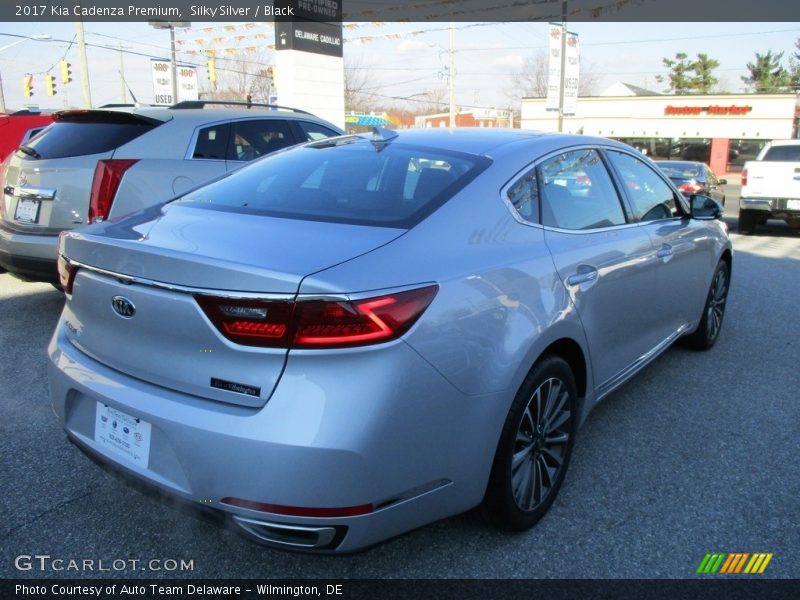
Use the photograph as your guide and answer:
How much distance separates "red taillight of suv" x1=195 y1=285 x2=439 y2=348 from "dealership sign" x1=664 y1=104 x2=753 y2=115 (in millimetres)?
48502

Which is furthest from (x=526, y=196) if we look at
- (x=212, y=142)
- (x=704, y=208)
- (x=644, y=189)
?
(x=212, y=142)

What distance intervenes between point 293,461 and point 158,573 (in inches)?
38.5

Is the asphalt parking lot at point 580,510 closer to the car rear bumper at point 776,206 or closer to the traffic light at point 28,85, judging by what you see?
the car rear bumper at point 776,206

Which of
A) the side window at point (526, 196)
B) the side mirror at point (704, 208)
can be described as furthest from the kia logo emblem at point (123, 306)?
the side mirror at point (704, 208)

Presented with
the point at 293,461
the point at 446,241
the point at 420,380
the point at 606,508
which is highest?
the point at 446,241

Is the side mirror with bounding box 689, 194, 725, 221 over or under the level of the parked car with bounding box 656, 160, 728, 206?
over

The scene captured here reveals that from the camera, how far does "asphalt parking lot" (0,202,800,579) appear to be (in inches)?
97.7

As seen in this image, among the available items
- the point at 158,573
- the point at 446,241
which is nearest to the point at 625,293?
the point at 446,241

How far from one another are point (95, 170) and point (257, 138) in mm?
1744

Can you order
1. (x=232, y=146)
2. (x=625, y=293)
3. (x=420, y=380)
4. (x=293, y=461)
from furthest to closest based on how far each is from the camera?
(x=232, y=146) → (x=625, y=293) → (x=420, y=380) → (x=293, y=461)

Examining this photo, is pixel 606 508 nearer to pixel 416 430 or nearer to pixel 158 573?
pixel 416 430

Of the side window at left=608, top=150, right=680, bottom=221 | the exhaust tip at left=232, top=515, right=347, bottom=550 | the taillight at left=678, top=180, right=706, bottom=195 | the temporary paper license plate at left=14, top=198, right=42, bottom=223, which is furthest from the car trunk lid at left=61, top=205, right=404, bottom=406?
the taillight at left=678, top=180, right=706, bottom=195

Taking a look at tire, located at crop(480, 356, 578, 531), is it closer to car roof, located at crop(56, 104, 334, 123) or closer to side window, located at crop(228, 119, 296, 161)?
side window, located at crop(228, 119, 296, 161)

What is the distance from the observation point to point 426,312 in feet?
6.64
